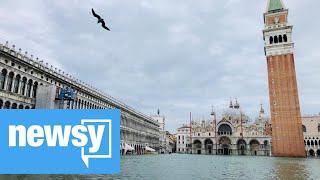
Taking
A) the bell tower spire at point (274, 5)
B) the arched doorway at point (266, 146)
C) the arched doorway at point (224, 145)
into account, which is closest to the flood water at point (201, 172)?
the bell tower spire at point (274, 5)

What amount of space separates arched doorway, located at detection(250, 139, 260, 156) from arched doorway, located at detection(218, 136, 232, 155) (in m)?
8.12

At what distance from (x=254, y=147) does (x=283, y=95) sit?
3743cm

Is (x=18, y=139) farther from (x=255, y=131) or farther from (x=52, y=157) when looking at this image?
(x=255, y=131)

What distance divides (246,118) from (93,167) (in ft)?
419

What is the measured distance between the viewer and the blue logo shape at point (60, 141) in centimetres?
1605

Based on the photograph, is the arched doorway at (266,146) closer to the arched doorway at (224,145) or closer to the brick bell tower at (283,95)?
the arched doorway at (224,145)

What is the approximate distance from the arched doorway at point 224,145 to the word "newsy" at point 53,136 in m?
110

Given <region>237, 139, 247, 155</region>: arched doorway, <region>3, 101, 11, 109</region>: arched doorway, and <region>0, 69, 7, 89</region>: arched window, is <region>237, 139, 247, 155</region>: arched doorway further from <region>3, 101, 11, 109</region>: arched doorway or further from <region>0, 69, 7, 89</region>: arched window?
<region>0, 69, 7, 89</region>: arched window

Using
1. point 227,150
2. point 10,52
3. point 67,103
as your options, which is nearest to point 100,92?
point 67,103

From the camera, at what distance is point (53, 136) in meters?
16.2

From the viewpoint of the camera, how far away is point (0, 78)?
39.1 metres

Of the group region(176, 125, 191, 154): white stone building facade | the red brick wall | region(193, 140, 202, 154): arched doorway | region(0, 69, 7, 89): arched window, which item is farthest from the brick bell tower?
region(0, 69, 7, 89): arched window

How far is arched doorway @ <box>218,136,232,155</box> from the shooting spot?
398 feet

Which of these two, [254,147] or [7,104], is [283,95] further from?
[7,104]
